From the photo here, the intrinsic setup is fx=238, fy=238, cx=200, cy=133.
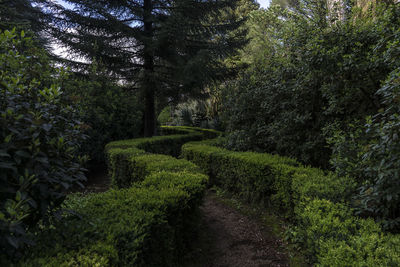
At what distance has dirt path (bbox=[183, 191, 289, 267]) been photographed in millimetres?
3400

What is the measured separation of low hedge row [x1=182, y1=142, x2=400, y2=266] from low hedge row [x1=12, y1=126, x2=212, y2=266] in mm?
1461

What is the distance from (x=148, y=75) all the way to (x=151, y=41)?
50.8 inches

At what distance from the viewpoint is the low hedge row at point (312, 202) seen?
199cm

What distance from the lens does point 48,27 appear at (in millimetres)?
9117

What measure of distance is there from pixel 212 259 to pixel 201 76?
280 inches

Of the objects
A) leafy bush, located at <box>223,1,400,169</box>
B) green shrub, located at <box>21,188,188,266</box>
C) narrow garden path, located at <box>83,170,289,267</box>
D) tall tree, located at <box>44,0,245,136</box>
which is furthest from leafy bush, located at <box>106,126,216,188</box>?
tall tree, located at <box>44,0,245,136</box>

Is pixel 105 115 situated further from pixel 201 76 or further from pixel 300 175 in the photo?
pixel 300 175

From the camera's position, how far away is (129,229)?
2.15 meters

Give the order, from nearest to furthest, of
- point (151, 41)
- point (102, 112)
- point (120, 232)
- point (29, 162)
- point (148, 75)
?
point (29, 162), point (120, 232), point (102, 112), point (151, 41), point (148, 75)

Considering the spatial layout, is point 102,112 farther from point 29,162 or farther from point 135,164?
point 29,162

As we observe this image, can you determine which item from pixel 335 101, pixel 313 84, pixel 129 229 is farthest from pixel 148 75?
pixel 129 229

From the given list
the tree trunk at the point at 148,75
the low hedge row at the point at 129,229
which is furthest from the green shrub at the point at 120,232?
the tree trunk at the point at 148,75

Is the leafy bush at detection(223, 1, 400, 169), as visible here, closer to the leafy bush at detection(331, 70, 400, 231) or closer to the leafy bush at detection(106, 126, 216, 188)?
the leafy bush at detection(331, 70, 400, 231)

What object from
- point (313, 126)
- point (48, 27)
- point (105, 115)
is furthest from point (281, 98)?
point (48, 27)
